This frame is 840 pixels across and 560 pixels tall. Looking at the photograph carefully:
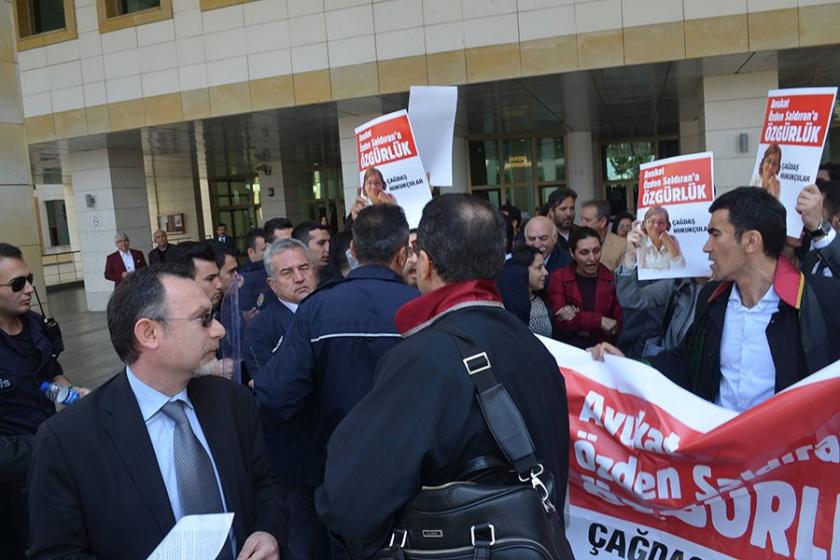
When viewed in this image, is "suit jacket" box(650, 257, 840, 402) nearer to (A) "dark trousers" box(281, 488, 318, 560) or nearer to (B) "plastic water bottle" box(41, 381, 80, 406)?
(A) "dark trousers" box(281, 488, 318, 560)

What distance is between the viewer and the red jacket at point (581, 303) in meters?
4.94

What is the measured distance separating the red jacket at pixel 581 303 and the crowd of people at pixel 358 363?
17 mm

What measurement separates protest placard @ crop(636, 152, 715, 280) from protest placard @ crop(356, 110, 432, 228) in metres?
1.53

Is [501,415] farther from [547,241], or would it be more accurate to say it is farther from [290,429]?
[547,241]

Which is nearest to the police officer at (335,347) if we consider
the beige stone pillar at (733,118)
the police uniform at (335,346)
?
the police uniform at (335,346)

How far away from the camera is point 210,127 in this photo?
1434cm

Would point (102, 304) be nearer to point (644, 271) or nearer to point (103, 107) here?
point (103, 107)

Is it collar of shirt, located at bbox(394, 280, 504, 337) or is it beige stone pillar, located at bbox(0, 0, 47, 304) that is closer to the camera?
collar of shirt, located at bbox(394, 280, 504, 337)

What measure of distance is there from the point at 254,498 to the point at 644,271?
2726mm

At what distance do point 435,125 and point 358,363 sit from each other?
2.53 meters

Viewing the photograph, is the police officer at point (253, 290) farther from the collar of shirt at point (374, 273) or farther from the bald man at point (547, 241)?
the bald man at point (547, 241)

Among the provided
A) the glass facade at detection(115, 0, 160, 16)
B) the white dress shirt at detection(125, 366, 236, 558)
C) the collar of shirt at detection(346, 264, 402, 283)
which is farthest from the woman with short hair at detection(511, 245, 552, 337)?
the glass facade at detection(115, 0, 160, 16)

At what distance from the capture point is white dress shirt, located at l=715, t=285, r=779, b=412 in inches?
115

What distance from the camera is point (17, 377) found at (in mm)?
3283
